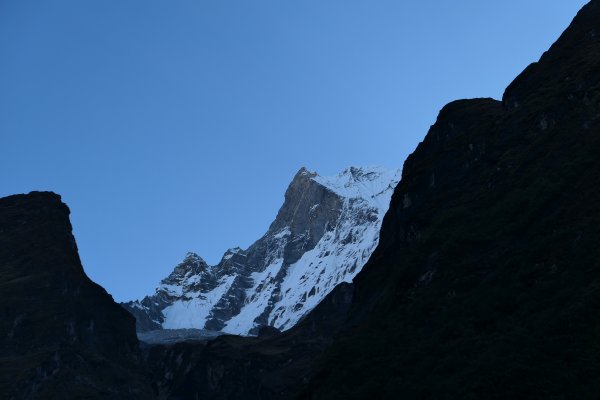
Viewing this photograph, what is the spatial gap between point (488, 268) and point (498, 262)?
0.96 m

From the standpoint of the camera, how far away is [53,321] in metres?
138

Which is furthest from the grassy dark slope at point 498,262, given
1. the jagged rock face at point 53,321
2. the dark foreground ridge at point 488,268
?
the jagged rock face at point 53,321

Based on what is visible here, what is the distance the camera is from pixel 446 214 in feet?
Result: 237

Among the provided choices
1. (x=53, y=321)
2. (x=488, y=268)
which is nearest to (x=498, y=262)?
(x=488, y=268)

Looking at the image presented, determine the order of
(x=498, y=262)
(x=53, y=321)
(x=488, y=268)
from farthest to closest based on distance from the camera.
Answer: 1. (x=53, y=321)
2. (x=488, y=268)
3. (x=498, y=262)

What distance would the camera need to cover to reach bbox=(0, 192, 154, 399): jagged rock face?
122 metres

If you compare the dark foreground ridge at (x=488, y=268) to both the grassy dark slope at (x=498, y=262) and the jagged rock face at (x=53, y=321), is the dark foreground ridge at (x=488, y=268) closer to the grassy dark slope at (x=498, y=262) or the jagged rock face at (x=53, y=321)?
the grassy dark slope at (x=498, y=262)

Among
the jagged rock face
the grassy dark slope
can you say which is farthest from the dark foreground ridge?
the jagged rock face

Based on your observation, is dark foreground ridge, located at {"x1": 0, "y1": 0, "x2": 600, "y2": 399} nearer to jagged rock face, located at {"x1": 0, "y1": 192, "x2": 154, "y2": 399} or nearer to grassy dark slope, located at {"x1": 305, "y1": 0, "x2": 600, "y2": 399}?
grassy dark slope, located at {"x1": 305, "y1": 0, "x2": 600, "y2": 399}

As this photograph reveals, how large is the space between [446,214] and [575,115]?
14.4 m

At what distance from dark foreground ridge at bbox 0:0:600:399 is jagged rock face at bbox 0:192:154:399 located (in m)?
0.78

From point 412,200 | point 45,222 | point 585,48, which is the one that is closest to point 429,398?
point 412,200

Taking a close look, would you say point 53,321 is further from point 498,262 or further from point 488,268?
point 498,262

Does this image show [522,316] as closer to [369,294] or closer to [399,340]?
[399,340]
